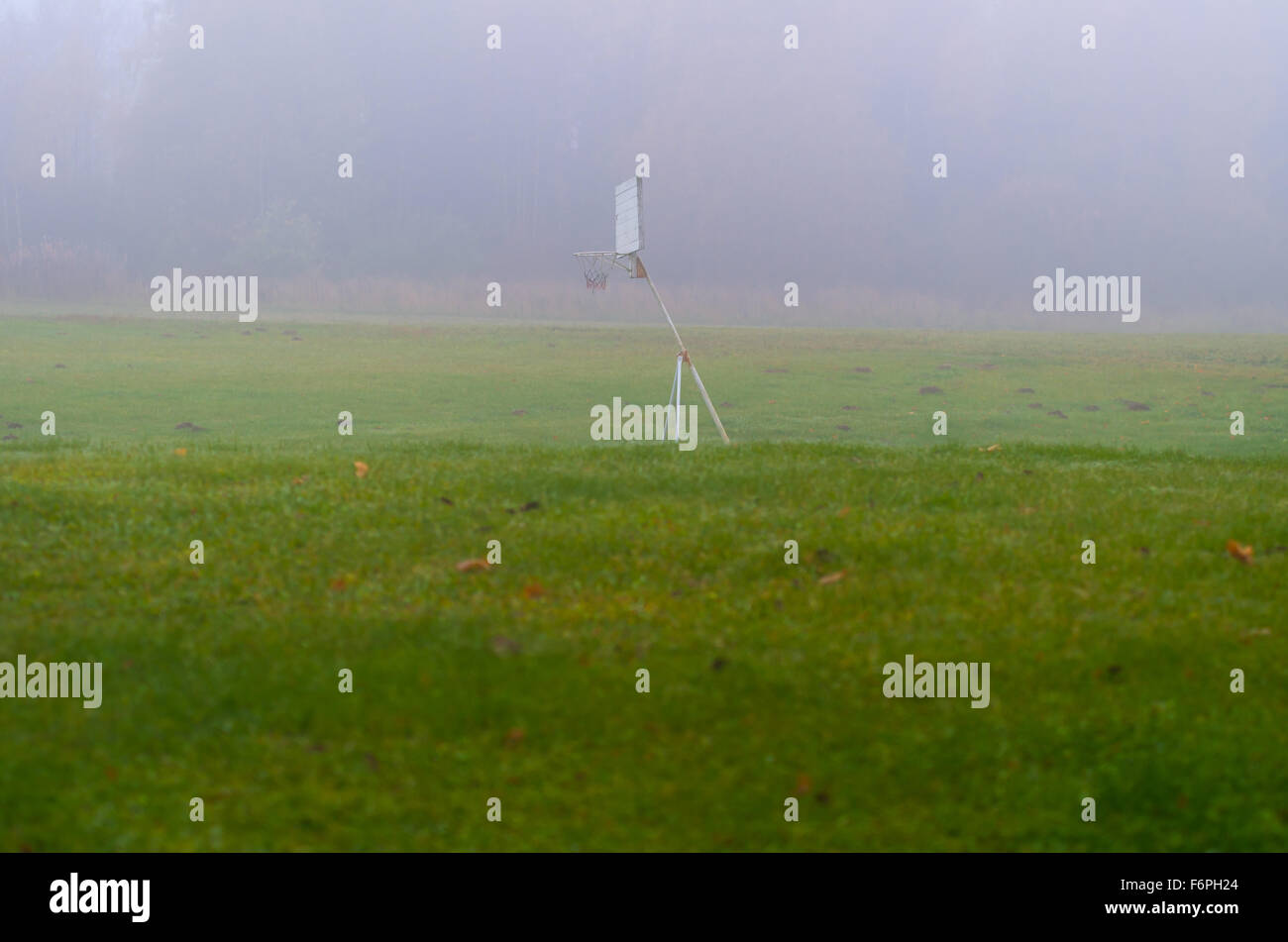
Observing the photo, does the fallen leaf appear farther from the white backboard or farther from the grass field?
the white backboard

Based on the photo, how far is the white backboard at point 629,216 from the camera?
22000 mm

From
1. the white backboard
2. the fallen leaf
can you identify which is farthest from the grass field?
the white backboard

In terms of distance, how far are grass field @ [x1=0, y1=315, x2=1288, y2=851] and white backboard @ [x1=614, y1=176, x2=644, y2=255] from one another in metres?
4.88

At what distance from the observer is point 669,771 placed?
26.0ft

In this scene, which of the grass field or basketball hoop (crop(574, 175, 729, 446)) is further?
basketball hoop (crop(574, 175, 729, 446))

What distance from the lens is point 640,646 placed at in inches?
383

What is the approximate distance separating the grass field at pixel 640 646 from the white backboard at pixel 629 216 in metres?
4.88

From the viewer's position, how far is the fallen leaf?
1256 centimetres

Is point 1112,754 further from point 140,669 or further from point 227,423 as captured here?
point 227,423

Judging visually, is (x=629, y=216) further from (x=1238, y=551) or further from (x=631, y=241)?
(x=1238, y=551)

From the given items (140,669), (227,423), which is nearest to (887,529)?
(140,669)

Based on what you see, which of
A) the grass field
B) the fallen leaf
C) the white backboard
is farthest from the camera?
the white backboard
